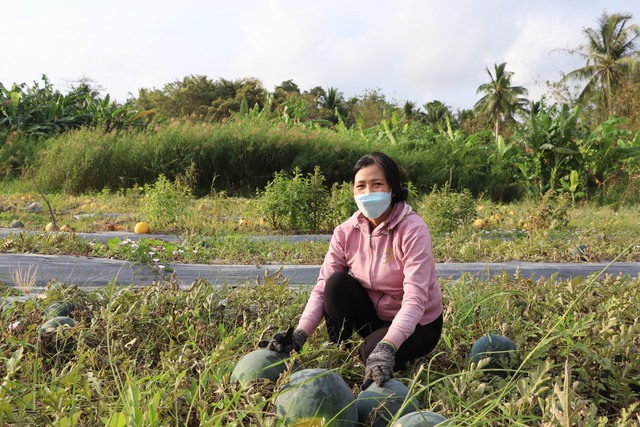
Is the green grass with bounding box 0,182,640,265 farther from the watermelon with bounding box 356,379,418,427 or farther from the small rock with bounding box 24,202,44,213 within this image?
the watermelon with bounding box 356,379,418,427

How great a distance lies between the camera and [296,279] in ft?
13.8

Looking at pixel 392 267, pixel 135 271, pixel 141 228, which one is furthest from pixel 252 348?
pixel 141 228

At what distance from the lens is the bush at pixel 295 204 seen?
704 centimetres

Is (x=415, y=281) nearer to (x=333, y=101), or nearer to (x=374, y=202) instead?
(x=374, y=202)

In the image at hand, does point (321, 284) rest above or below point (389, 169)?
below

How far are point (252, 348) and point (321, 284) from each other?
41 centimetres

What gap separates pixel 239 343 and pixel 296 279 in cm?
170

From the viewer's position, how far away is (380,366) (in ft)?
6.27

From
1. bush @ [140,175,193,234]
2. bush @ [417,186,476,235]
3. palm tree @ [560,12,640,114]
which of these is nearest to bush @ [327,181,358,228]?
bush @ [417,186,476,235]

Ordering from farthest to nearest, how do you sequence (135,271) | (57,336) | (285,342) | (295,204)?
(295,204), (135,271), (57,336), (285,342)

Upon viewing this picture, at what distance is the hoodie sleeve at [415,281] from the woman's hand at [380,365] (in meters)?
0.15

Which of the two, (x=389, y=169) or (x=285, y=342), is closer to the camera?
(x=285, y=342)

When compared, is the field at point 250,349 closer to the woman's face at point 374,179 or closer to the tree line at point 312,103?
the woman's face at point 374,179

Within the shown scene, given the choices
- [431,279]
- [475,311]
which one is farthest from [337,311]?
[475,311]
